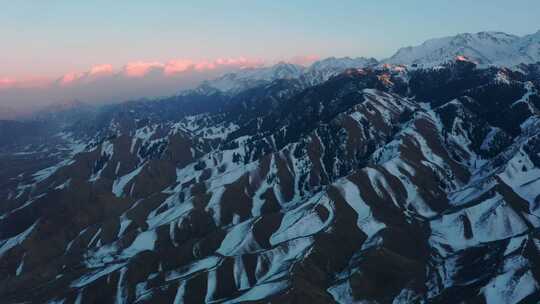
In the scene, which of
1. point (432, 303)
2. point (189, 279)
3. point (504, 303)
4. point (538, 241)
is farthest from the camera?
point (189, 279)

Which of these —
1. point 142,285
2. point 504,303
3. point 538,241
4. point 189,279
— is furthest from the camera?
point 142,285

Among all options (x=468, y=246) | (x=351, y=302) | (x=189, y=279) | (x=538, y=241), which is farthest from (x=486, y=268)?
(x=189, y=279)

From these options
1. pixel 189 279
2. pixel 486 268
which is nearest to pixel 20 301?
pixel 189 279

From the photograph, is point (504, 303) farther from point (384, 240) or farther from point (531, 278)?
point (384, 240)

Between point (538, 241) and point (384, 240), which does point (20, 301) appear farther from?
point (538, 241)

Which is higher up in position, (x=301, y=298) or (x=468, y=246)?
Result: (x=301, y=298)

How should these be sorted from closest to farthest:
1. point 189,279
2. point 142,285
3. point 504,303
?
point 504,303
point 189,279
point 142,285

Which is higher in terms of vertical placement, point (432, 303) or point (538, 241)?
point (538, 241)

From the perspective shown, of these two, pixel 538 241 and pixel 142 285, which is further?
pixel 142 285

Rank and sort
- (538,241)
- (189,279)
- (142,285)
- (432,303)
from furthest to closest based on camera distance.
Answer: (142,285) < (189,279) < (538,241) < (432,303)

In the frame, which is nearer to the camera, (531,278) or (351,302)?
(531,278)
